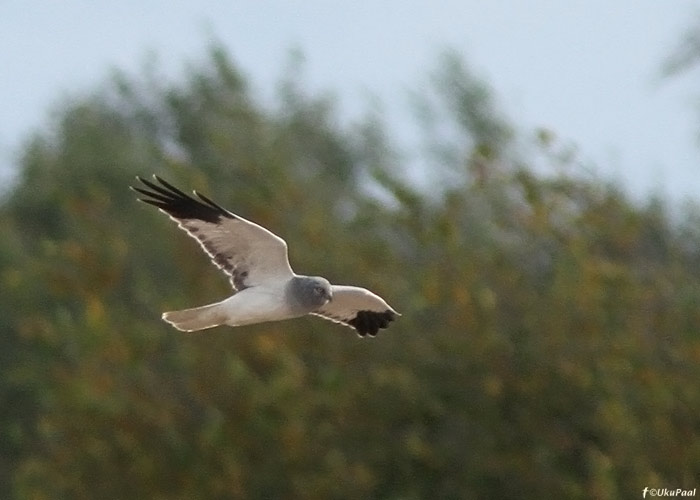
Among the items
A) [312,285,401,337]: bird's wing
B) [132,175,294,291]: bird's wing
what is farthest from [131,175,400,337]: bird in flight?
[312,285,401,337]: bird's wing

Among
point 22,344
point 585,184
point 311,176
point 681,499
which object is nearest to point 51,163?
point 22,344

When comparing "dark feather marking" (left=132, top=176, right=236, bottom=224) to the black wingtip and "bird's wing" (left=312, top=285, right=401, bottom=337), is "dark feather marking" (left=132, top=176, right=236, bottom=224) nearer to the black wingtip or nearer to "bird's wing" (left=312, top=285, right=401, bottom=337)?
→ "bird's wing" (left=312, top=285, right=401, bottom=337)

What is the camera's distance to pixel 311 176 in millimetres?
20297

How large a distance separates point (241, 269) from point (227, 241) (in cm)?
16

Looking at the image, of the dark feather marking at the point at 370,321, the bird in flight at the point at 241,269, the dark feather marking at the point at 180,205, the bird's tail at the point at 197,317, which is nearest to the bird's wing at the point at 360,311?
the dark feather marking at the point at 370,321

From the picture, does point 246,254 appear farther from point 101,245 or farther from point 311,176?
point 311,176

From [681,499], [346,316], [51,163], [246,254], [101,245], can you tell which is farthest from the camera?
[51,163]

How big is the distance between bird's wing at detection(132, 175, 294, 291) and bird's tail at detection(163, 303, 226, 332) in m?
0.24

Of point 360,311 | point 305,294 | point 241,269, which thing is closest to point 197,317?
point 241,269

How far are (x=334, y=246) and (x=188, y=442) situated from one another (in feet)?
6.76

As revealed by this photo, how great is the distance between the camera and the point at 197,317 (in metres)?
9.31

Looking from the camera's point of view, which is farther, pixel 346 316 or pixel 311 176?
pixel 311 176

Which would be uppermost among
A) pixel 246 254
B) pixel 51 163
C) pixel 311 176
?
pixel 51 163

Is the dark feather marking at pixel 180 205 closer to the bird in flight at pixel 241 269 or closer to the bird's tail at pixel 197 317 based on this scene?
the bird in flight at pixel 241 269
